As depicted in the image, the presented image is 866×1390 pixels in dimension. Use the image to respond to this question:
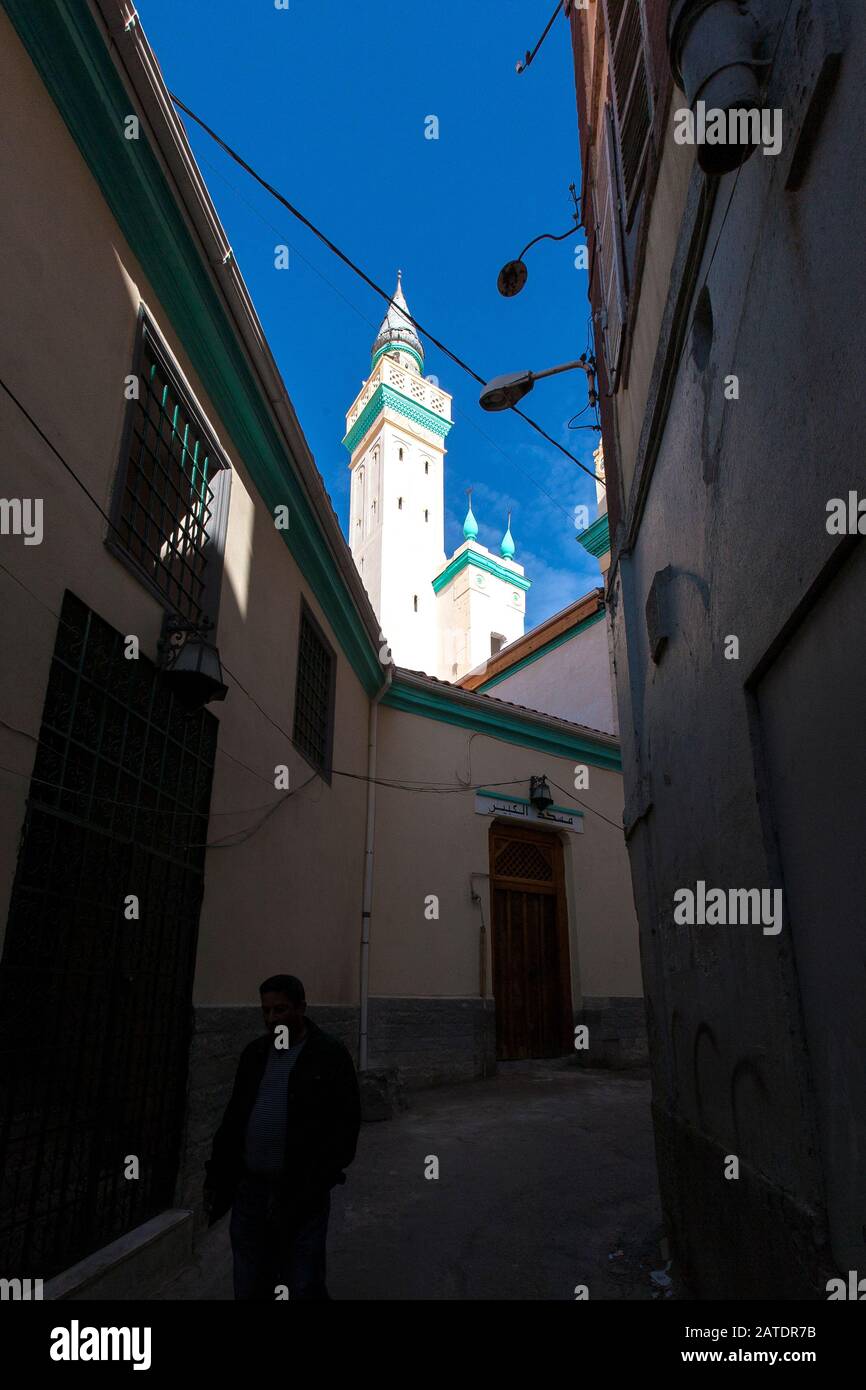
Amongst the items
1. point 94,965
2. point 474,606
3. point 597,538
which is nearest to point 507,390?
point 94,965

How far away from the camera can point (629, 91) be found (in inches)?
201

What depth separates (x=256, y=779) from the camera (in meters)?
6.04

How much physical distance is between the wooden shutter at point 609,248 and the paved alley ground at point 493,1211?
5667 millimetres

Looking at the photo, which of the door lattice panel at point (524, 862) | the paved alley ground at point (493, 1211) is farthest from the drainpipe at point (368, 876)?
the door lattice panel at point (524, 862)

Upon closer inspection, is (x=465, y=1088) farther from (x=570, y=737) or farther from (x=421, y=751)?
(x=570, y=737)

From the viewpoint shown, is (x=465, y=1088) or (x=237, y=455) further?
(x=465, y=1088)

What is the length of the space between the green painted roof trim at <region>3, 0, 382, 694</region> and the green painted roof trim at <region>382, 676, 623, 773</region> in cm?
361

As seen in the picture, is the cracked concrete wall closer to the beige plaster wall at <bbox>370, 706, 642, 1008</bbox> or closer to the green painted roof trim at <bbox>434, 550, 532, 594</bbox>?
the beige plaster wall at <bbox>370, 706, 642, 1008</bbox>

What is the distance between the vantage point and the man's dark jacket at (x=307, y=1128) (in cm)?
299

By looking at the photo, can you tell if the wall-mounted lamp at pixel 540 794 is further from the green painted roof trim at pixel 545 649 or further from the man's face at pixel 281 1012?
the man's face at pixel 281 1012

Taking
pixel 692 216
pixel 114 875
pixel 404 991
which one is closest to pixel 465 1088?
pixel 404 991

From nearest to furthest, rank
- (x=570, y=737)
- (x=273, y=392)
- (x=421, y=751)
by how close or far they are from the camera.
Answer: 1. (x=273, y=392)
2. (x=421, y=751)
3. (x=570, y=737)
